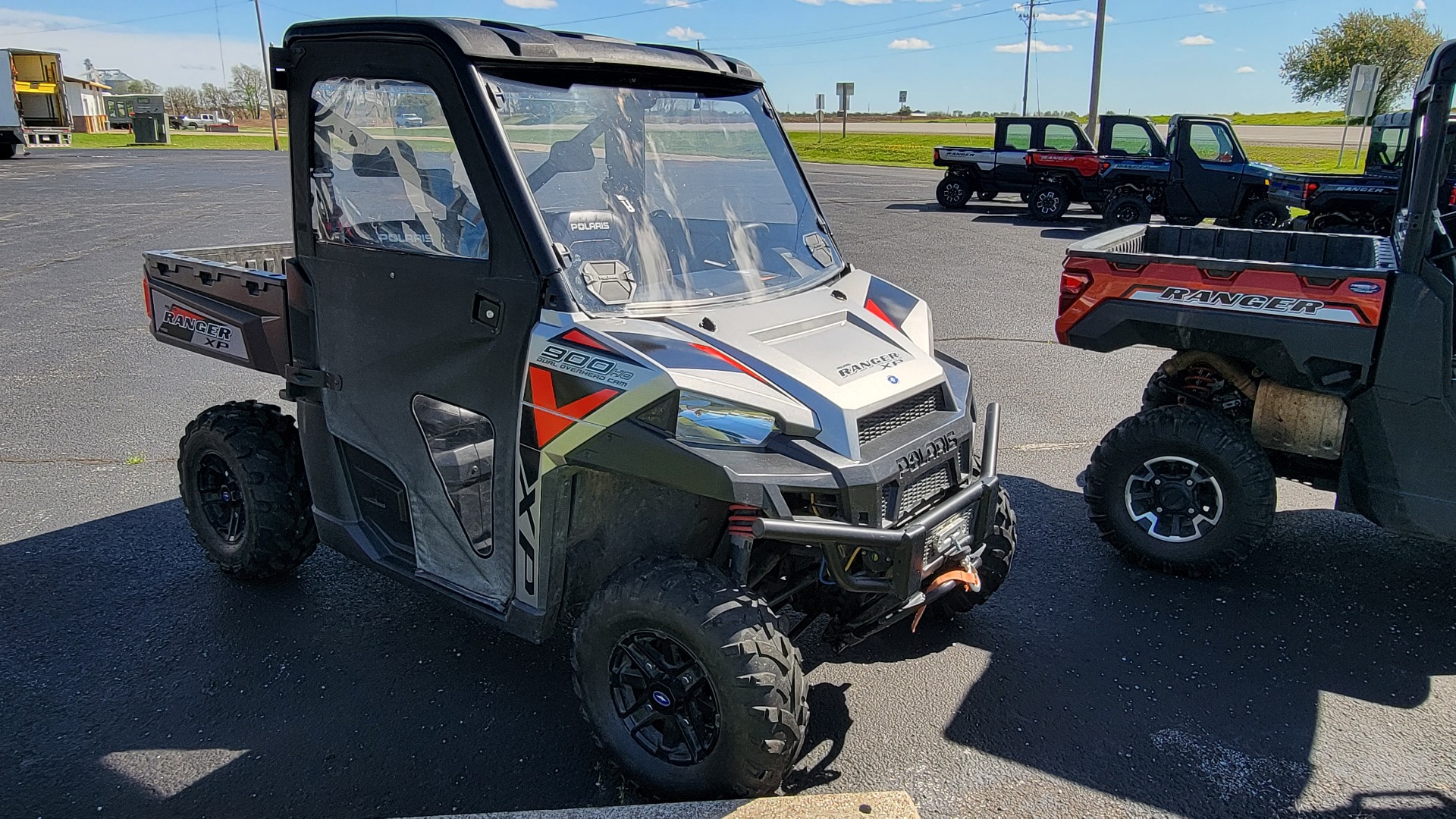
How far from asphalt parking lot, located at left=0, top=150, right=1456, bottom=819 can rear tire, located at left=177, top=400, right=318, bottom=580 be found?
0.64 ft

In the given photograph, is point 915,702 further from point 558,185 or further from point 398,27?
point 398,27

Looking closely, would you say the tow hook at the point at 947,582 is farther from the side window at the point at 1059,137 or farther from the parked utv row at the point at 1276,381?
the side window at the point at 1059,137

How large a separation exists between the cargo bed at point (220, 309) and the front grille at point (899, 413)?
2.31 m

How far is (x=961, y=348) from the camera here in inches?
353

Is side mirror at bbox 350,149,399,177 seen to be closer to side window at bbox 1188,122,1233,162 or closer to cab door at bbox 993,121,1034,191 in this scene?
side window at bbox 1188,122,1233,162

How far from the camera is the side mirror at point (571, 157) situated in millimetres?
3205

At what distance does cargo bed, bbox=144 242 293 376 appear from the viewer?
13.1 ft

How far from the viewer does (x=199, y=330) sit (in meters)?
4.41

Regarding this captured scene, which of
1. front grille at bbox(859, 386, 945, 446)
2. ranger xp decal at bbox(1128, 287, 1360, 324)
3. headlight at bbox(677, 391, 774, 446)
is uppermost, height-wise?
ranger xp decal at bbox(1128, 287, 1360, 324)

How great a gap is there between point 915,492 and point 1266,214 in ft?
54.9

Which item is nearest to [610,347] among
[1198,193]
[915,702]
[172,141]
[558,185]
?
[558,185]

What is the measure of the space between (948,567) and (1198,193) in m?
16.5

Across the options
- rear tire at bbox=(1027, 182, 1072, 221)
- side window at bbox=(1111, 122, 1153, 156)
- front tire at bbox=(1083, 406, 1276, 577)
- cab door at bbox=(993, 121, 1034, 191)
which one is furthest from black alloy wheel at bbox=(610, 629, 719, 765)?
cab door at bbox=(993, 121, 1034, 191)

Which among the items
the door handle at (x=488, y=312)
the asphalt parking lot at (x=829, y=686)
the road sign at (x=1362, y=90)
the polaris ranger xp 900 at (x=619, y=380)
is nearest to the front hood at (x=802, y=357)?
the polaris ranger xp 900 at (x=619, y=380)
